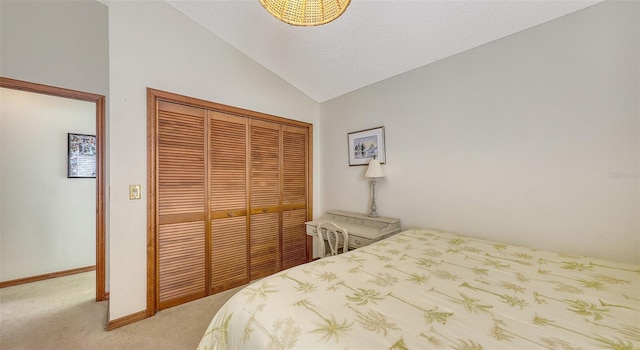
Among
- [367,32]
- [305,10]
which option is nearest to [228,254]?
[305,10]

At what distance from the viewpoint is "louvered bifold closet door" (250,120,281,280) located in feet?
8.41

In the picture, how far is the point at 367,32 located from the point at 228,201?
82.3 inches

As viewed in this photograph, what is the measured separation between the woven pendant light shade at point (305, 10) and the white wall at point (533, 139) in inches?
57.8

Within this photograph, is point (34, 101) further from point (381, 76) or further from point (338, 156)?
point (381, 76)

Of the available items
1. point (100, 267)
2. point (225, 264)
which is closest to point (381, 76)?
point (225, 264)

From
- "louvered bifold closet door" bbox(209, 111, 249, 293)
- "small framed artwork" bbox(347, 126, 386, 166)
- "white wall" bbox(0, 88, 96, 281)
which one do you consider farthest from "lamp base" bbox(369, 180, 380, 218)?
"white wall" bbox(0, 88, 96, 281)

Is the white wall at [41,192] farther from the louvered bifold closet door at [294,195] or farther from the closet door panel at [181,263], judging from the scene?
the louvered bifold closet door at [294,195]

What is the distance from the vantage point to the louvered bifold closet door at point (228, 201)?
89.2 inches

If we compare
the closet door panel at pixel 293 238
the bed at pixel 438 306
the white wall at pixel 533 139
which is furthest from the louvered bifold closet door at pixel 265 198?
the bed at pixel 438 306

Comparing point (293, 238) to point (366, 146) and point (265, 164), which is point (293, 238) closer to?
point (265, 164)

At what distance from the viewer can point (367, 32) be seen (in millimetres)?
1910

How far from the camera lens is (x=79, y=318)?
1858mm

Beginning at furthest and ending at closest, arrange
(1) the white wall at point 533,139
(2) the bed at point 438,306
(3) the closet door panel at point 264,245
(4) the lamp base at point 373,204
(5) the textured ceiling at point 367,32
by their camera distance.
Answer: (3) the closet door panel at point 264,245 < (4) the lamp base at point 373,204 < (5) the textured ceiling at point 367,32 < (1) the white wall at point 533,139 < (2) the bed at point 438,306

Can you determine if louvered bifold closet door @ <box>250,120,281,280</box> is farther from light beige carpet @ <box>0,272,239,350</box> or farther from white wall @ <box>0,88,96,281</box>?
white wall @ <box>0,88,96,281</box>
